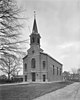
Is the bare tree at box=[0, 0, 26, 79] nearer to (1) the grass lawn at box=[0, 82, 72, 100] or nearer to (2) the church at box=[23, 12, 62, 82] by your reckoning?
(1) the grass lawn at box=[0, 82, 72, 100]

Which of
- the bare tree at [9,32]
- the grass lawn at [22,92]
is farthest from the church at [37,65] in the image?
the bare tree at [9,32]

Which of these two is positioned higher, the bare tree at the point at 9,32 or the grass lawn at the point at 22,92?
the bare tree at the point at 9,32

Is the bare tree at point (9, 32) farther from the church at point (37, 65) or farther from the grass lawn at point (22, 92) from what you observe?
the church at point (37, 65)

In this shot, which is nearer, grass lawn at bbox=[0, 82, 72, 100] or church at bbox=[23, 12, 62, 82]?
grass lawn at bbox=[0, 82, 72, 100]

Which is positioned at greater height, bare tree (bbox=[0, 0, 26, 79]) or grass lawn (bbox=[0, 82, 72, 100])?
bare tree (bbox=[0, 0, 26, 79])

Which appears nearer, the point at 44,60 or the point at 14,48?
the point at 14,48

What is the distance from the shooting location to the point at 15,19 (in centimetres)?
1311

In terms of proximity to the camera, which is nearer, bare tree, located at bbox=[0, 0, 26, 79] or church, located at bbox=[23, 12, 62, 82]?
bare tree, located at bbox=[0, 0, 26, 79]

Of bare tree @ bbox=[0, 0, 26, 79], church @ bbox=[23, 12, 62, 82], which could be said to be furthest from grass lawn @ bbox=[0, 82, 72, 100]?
church @ bbox=[23, 12, 62, 82]

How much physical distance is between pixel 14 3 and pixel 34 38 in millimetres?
41282

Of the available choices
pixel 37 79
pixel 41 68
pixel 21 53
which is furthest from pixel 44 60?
pixel 21 53

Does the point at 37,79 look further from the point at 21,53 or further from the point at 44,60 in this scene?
the point at 21,53

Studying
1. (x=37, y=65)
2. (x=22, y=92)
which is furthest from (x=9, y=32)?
(x=37, y=65)

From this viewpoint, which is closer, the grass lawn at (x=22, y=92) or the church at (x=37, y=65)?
the grass lawn at (x=22, y=92)
